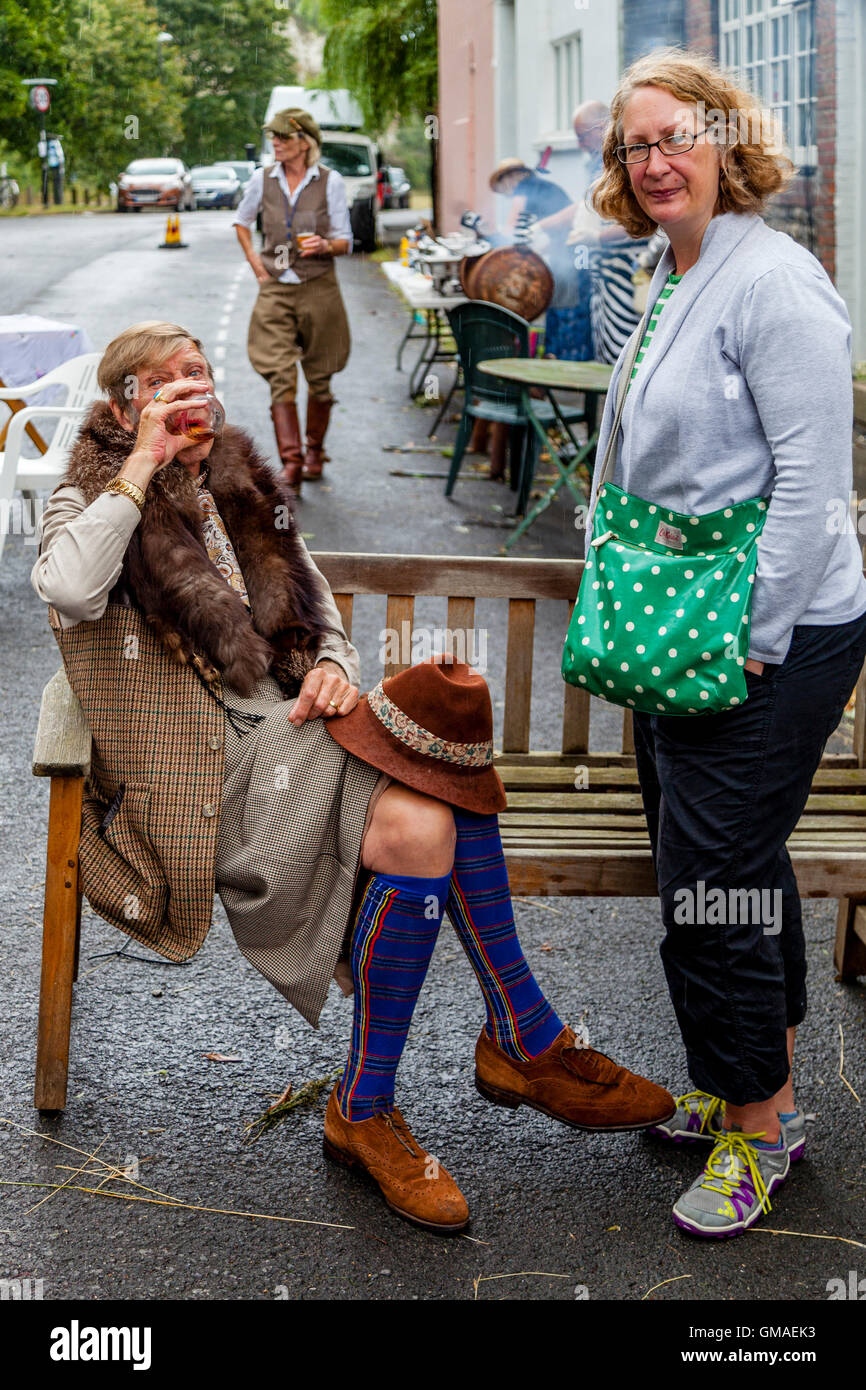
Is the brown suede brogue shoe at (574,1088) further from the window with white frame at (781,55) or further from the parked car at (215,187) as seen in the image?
the parked car at (215,187)

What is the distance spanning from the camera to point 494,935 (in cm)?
288

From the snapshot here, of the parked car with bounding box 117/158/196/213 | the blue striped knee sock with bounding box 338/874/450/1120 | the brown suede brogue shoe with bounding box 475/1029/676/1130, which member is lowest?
the brown suede brogue shoe with bounding box 475/1029/676/1130

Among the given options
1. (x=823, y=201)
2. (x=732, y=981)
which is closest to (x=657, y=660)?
(x=732, y=981)

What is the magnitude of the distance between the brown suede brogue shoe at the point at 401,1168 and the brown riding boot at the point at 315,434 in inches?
267

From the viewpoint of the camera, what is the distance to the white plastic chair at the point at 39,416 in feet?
21.7

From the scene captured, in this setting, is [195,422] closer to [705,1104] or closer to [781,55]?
[705,1104]

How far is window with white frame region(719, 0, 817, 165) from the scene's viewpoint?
9.57 meters

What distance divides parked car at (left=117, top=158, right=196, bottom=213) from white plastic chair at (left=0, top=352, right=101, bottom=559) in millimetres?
28229

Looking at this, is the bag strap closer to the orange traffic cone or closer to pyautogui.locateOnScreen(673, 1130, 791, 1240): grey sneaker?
pyautogui.locateOnScreen(673, 1130, 791, 1240): grey sneaker

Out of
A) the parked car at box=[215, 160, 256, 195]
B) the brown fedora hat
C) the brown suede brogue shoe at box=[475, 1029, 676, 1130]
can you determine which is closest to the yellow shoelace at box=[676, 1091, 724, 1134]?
the brown suede brogue shoe at box=[475, 1029, 676, 1130]

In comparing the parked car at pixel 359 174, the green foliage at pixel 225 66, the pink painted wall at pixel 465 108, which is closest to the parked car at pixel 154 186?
the green foliage at pixel 225 66

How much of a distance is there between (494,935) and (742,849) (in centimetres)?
55
